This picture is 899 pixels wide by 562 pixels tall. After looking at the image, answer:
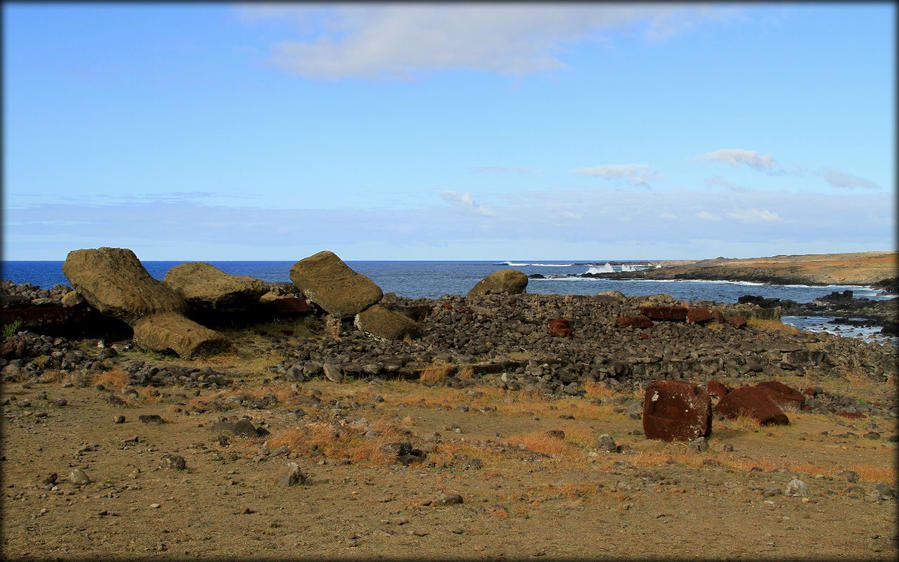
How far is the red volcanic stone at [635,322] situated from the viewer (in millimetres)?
22156

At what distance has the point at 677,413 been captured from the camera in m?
10.0

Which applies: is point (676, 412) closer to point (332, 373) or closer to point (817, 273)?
point (332, 373)

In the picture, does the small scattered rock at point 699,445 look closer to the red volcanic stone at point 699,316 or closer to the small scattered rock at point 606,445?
the small scattered rock at point 606,445

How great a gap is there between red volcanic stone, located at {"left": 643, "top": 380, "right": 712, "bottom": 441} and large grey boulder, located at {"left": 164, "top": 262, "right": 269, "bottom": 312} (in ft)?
36.2

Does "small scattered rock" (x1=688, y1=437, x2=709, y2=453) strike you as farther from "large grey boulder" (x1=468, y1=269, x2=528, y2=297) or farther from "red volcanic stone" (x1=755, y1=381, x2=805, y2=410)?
"large grey boulder" (x1=468, y1=269, x2=528, y2=297)

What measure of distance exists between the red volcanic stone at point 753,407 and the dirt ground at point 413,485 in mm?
273

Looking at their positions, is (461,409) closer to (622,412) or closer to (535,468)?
(622,412)

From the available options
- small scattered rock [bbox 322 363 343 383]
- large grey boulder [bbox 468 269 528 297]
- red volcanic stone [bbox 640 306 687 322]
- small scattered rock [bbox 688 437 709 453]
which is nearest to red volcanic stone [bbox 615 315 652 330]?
red volcanic stone [bbox 640 306 687 322]

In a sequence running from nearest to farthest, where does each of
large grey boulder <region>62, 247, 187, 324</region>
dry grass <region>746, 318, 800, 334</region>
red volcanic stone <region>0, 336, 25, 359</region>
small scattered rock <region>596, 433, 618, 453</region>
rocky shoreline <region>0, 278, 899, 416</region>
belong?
small scattered rock <region>596, 433, 618, 453</region>, red volcanic stone <region>0, 336, 25, 359</region>, rocky shoreline <region>0, 278, 899, 416</region>, large grey boulder <region>62, 247, 187, 324</region>, dry grass <region>746, 318, 800, 334</region>

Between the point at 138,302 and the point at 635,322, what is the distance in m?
15.7

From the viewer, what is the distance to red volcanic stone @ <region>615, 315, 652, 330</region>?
22.2 m

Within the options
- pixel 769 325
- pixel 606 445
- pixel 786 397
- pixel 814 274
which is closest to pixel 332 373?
pixel 606 445

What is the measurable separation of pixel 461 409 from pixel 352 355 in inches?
188

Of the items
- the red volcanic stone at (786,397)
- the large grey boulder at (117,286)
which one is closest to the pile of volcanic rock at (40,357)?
the large grey boulder at (117,286)
